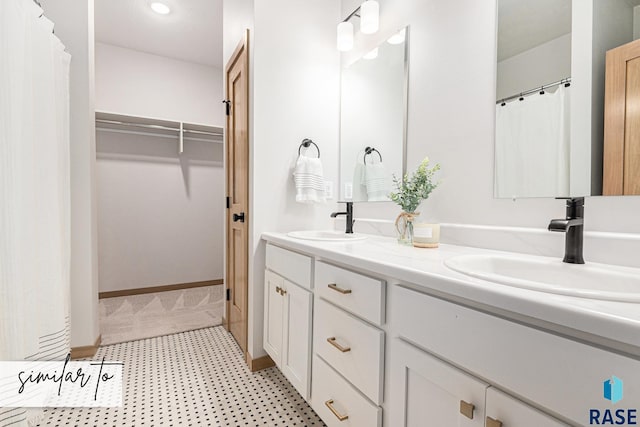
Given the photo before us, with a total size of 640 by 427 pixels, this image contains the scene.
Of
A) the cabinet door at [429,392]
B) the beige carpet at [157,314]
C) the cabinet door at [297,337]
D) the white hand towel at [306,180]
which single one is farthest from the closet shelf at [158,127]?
the cabinet door at [429,392]

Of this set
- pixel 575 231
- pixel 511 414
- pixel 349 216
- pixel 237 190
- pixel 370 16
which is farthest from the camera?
pixel 237 190

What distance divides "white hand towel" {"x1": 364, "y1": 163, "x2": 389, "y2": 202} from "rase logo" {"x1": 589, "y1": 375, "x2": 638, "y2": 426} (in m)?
1.36

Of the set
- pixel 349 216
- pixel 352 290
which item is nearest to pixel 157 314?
pixel 349 216

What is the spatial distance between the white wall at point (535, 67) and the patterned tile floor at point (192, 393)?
5.56 ft

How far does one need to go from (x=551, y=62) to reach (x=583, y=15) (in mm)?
151

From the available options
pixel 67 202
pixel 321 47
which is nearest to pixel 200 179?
pixel 67 202

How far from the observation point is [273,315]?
1668mm

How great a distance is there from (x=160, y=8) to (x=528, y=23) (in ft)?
9.13

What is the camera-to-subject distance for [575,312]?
1.53 feet

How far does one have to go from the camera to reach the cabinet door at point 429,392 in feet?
2.04

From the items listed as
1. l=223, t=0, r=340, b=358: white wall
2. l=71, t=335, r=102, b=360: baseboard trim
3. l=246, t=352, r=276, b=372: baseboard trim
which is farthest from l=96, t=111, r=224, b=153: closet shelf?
l=246, t=352, r=276, b=372: baseboard trim

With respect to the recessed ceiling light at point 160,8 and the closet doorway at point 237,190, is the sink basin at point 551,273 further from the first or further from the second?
the recessed ceiling light at point 160,8

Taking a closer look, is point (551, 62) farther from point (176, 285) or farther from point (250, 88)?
point (176, 285)

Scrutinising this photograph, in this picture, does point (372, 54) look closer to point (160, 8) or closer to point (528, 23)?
point (528, 23)
